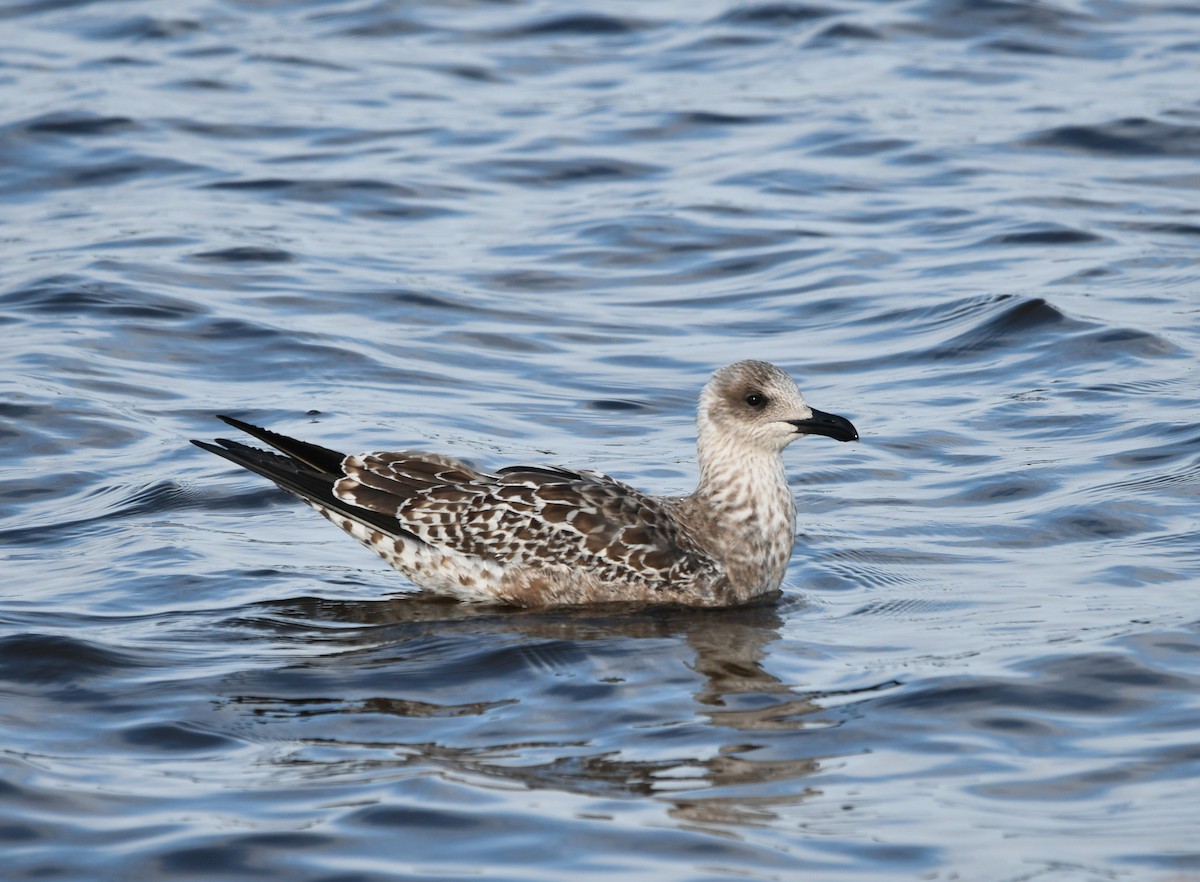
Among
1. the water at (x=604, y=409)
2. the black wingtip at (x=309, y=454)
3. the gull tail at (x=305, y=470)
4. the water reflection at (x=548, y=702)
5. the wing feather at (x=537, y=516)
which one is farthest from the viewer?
the black wingtip at (x=309, y=454)

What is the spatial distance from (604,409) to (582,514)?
9.71 ft

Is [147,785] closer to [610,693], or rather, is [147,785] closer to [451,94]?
[610,693]

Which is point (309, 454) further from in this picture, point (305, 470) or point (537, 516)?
point (537, 516)

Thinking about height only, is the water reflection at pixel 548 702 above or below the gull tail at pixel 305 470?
below

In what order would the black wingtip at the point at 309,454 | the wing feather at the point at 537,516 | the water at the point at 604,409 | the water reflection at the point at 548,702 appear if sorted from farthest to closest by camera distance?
the black wingtip at the point at 309,454, the wing feather at the point at 537,516, the water reflection at the point at 548,702, the water at the point at 604,409

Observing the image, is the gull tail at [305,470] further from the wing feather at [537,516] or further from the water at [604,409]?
the water at [604,409]

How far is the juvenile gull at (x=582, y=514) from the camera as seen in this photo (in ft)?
28.0

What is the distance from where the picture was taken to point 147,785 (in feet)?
21.0

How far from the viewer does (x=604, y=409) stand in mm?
11500

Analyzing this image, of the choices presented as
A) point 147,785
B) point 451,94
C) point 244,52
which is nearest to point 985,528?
point 147,785

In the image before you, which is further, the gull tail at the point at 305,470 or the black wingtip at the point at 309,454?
the black wingtip at the point at 309,454

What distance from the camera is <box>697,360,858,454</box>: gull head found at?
28.9ft

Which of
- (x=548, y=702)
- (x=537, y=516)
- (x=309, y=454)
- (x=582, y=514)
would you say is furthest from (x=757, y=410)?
(x=548, y=702)

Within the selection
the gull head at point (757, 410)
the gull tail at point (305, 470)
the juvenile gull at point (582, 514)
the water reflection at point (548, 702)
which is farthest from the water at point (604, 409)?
the gull head at point (757, 410)
